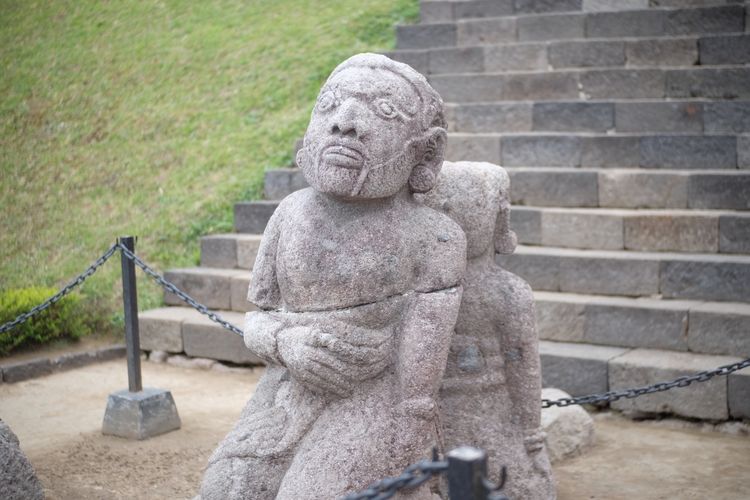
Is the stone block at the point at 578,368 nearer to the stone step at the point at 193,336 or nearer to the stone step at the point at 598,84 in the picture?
the stone step at the point at 193,336

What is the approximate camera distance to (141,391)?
5.72 meters

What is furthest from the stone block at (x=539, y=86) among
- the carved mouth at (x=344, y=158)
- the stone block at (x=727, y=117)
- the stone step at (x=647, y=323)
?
the carved mouth at (x=344, y=158)

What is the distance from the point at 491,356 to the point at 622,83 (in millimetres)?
5020

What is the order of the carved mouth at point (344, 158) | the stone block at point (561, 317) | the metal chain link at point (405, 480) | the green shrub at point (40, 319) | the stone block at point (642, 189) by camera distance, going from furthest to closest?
the green shrub at point (40, 319) → the stone block at point (642, 189) → the stone block at point (561, 317) → the carved mouth at point (344, 158) → the metal chain link at point (405, 480)

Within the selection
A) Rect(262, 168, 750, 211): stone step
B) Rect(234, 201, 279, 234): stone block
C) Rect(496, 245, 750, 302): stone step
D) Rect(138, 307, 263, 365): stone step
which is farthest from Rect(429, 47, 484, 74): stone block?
Rect(138, 307, 263, 365): stone step

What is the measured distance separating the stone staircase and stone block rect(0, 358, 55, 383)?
2.66 feet

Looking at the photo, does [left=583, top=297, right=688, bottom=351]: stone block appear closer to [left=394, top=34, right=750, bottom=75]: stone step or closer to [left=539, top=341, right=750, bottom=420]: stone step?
[left=539, top=341, right=750, bottom=420]: stone step

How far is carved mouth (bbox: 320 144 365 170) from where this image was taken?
11.0 feet

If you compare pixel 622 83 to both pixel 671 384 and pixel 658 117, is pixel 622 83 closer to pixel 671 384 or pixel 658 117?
pixel 658 117

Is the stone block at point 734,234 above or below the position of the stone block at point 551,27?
below

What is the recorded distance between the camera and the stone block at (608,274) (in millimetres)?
6293

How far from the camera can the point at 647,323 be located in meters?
5.96

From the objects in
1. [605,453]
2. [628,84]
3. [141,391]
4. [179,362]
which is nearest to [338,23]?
[628,84]

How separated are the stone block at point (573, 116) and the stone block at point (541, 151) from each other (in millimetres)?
387
